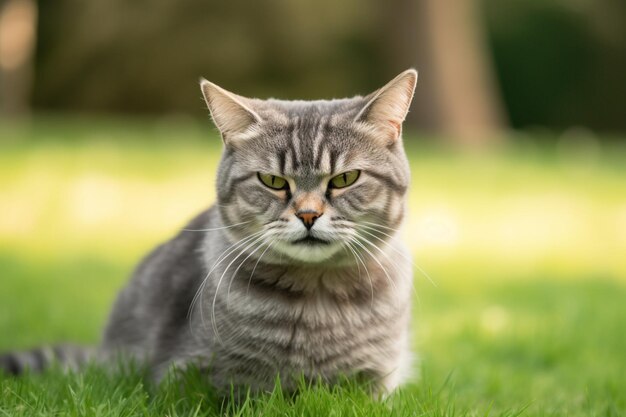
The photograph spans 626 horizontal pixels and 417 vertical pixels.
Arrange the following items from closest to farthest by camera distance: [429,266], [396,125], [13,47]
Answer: [396,125]
[429,266]
[13,47]

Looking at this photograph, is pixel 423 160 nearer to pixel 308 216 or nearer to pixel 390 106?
pixel 390 106

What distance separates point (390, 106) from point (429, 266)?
10.2ft

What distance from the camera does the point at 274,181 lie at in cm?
274

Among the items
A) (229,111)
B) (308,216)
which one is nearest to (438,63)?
(229,111)

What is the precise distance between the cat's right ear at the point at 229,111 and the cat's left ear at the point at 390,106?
382 mm

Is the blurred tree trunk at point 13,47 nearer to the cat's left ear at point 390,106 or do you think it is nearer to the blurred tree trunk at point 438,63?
the blurred tree trunk at point 438,63

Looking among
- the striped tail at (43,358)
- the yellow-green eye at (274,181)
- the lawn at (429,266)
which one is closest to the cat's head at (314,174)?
the yellow-green eye at (274,181)

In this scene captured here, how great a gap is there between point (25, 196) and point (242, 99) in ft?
14.3

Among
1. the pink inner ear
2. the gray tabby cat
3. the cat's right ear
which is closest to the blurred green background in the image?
the gray tabby cat

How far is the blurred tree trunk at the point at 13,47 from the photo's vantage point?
11.5 m

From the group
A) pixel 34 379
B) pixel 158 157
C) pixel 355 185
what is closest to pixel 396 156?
pixel 355 185

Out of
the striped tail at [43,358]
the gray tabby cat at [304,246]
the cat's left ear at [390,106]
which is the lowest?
the striped tail at [43,358]

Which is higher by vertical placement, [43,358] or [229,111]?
[229,111]

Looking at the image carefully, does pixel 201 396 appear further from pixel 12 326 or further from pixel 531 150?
pixel 531 150
